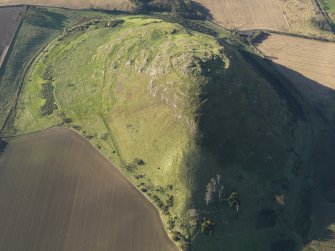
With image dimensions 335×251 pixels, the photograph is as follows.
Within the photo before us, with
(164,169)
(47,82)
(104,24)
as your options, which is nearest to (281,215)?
(164,169)

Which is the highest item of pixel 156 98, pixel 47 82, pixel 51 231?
pixel 156 98

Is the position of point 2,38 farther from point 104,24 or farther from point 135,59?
point 135,59

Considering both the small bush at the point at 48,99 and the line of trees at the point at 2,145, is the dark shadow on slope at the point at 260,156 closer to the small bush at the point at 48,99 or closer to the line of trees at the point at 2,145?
the small bush at the point at 48,99

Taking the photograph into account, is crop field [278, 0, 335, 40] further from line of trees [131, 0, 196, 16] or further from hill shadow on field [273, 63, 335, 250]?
line of trees [131, 0, 196, 16]

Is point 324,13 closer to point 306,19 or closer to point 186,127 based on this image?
point 306,19

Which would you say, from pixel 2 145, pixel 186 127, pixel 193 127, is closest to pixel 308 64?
pixel 193 127

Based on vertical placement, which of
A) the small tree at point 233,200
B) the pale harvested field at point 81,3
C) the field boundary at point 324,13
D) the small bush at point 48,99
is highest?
the field boundary at point 324,13

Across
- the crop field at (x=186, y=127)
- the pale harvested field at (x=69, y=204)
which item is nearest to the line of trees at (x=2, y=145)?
the pale harvested field at (x=69, y=204)
